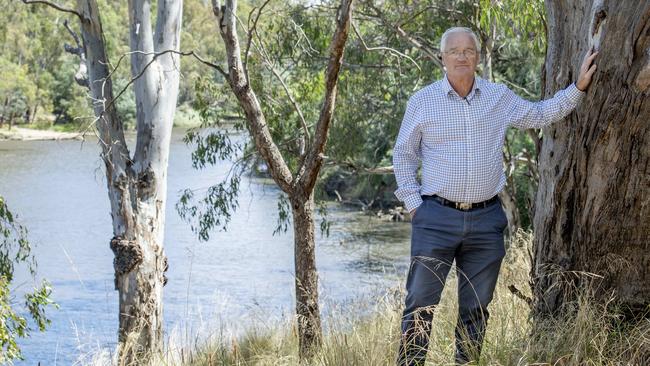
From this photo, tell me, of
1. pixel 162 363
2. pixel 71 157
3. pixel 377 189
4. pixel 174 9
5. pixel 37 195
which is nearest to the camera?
pixel 162 363

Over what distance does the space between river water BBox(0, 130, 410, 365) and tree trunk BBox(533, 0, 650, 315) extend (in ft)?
11.5

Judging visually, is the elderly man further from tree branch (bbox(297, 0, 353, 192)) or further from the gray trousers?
tree branch (bbox(297, 0, 353, 192))

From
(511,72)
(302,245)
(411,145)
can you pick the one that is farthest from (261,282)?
(411,145)

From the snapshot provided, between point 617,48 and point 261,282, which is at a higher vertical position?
point 617,48

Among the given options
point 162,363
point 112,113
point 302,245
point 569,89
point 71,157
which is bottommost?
point 71,157

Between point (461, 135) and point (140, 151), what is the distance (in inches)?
172

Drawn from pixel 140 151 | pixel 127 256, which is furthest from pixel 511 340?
pixel 140 151

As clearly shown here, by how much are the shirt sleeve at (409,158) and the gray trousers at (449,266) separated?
0.06 meters

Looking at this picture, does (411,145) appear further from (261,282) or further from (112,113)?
(261,282)

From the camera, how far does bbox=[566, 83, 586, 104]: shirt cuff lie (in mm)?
3543

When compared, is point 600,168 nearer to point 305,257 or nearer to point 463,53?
point 463,53

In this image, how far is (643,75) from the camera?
11.1 feet

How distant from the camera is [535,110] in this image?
3.46 metres

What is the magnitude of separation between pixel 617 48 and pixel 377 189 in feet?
55.9
